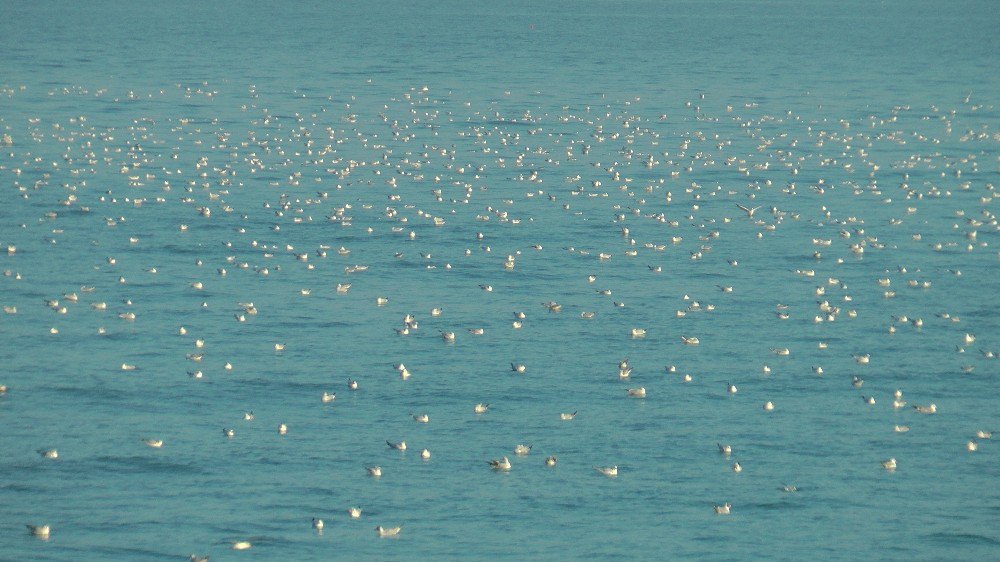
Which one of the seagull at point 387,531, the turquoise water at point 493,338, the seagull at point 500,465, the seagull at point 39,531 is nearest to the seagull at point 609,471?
the turquoise water at point 493,338

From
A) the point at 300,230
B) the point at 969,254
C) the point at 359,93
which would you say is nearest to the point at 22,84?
the point at 359,93

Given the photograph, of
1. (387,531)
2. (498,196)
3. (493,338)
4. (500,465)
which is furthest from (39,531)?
(498,196)

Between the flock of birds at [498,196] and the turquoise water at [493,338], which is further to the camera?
the flock of birds at [498,196]

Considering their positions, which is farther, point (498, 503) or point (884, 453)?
point (884, 453)

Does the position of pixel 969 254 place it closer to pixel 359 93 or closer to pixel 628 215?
pixel 628 215

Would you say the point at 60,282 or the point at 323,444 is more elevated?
the point at 60,282

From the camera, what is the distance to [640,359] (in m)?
51.0

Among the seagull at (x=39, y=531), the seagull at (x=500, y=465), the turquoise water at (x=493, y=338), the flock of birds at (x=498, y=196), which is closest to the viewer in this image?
the seagull at (x=39, y=531)

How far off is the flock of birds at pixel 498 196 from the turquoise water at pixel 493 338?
295 mm

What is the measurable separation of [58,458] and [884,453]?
22.2 metres

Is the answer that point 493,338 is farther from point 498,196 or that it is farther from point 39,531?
point 498,196

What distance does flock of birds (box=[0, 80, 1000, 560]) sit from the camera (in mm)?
55750

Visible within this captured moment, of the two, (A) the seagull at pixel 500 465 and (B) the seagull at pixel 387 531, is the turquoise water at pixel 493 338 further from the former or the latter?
(B) the seagull at pixel 387 531

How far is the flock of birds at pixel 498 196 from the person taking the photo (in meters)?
55.8
